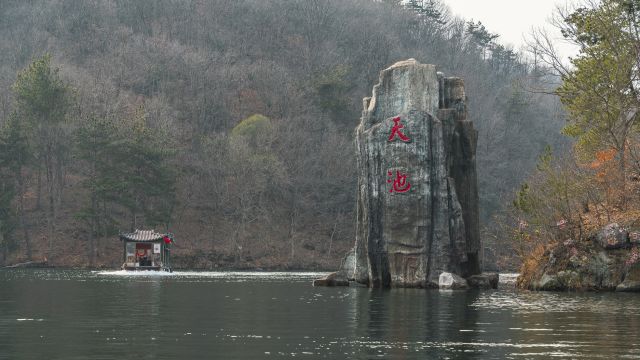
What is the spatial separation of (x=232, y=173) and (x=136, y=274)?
2825cm

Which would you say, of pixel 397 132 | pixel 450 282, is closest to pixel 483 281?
pixel 450 282

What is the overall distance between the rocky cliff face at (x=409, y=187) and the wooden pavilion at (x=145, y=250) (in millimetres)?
25021

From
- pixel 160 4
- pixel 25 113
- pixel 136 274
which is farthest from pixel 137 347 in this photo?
pixel 160 4

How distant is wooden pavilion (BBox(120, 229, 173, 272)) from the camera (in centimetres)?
7112

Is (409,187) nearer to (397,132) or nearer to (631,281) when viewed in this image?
(397,132)

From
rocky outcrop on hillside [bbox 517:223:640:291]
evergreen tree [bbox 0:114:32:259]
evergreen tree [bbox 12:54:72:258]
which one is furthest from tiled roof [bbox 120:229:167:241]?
rocky outcrop on hillside [bbox 517:223:640:291]

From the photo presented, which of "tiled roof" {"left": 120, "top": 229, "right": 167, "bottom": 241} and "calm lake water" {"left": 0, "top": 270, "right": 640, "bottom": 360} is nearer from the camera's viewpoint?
"calm lake water" {"left": 0, "top": 270, "right": 640, "bottom": 360}

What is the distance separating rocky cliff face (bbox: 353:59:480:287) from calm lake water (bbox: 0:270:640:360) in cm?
808

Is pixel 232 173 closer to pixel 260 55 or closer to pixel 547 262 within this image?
pixel 260 55

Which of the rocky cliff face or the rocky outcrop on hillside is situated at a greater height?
the rocky cliff face

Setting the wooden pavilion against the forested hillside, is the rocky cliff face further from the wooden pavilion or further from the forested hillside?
the wooden pavilion

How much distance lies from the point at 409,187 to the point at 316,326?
23736 mm

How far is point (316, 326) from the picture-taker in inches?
966

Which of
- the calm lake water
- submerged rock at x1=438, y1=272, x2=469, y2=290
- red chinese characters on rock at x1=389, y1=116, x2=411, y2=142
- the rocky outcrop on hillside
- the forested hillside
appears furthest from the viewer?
the forested hillside
